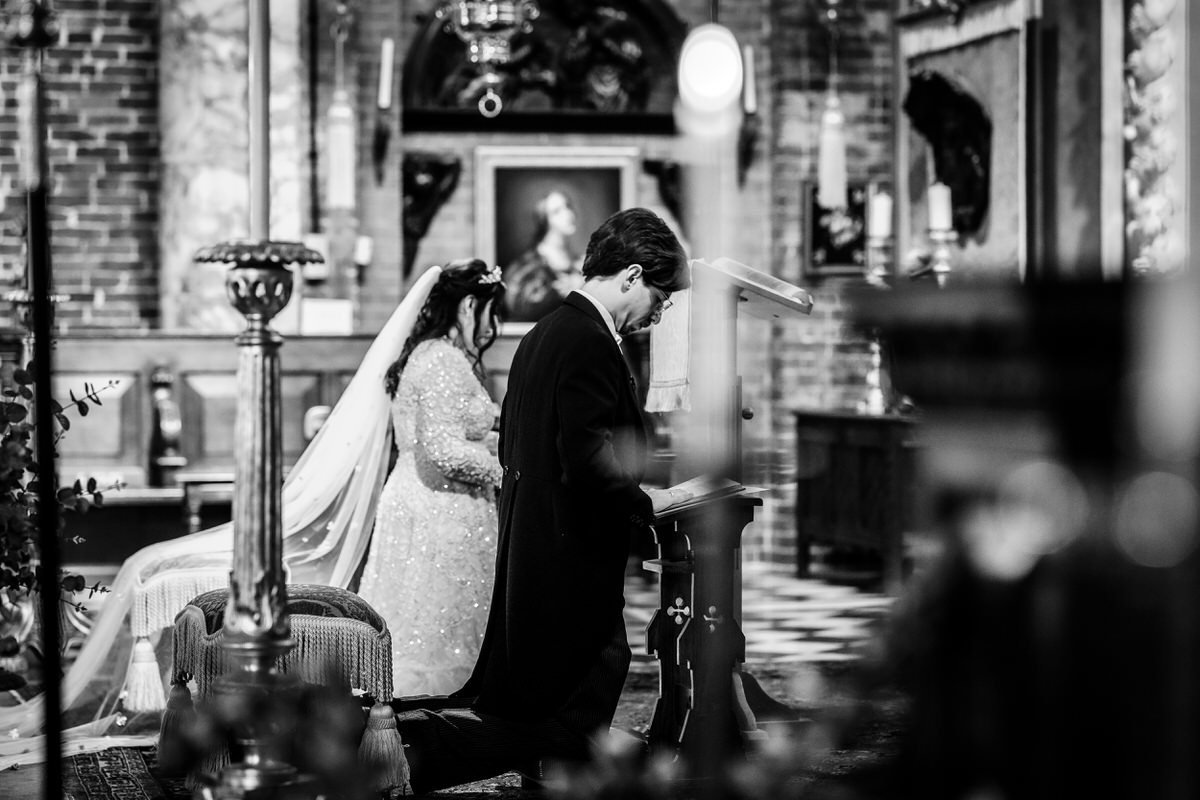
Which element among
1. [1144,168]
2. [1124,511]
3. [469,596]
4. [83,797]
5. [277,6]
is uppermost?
[277,6]

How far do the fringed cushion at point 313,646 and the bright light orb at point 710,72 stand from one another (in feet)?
6.45

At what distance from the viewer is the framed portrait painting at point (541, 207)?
10578 mm

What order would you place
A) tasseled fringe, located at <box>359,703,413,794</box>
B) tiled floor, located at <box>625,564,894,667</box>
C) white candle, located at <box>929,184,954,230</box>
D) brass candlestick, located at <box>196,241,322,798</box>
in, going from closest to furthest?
brass candlestick, located at <box>196,241,322,798</box> < tasseled fringe, located at <box>359,703,413,794</box> < tiled floor, located at <box>625,564,894,667</box> < white candle, located at <box>929,184,954,230</box>

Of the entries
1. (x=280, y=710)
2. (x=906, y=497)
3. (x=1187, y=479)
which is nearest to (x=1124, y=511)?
(x=1187, y=479)

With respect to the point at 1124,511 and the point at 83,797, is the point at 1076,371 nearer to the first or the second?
the point at 1124,511

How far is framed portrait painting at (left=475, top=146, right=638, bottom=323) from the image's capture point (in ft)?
34.7

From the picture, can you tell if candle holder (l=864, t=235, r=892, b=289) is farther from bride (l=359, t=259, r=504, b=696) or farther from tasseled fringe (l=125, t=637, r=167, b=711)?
tasseled fringe (l=125, t=637, r=167, b=711)

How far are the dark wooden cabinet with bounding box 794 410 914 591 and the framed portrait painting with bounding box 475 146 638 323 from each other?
193cm

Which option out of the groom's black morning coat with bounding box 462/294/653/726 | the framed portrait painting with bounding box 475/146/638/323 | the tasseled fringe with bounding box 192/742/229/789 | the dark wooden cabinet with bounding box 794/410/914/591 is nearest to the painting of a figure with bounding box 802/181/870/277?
the framed portrait painting with bounding box 475/146/638/323

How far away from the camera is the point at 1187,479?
4.93 ft

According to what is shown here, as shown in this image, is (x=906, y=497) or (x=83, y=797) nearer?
(x=83, y=797)

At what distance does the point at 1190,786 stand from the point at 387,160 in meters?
9.42

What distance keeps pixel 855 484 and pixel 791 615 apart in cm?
121

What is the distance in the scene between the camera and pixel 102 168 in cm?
1015
